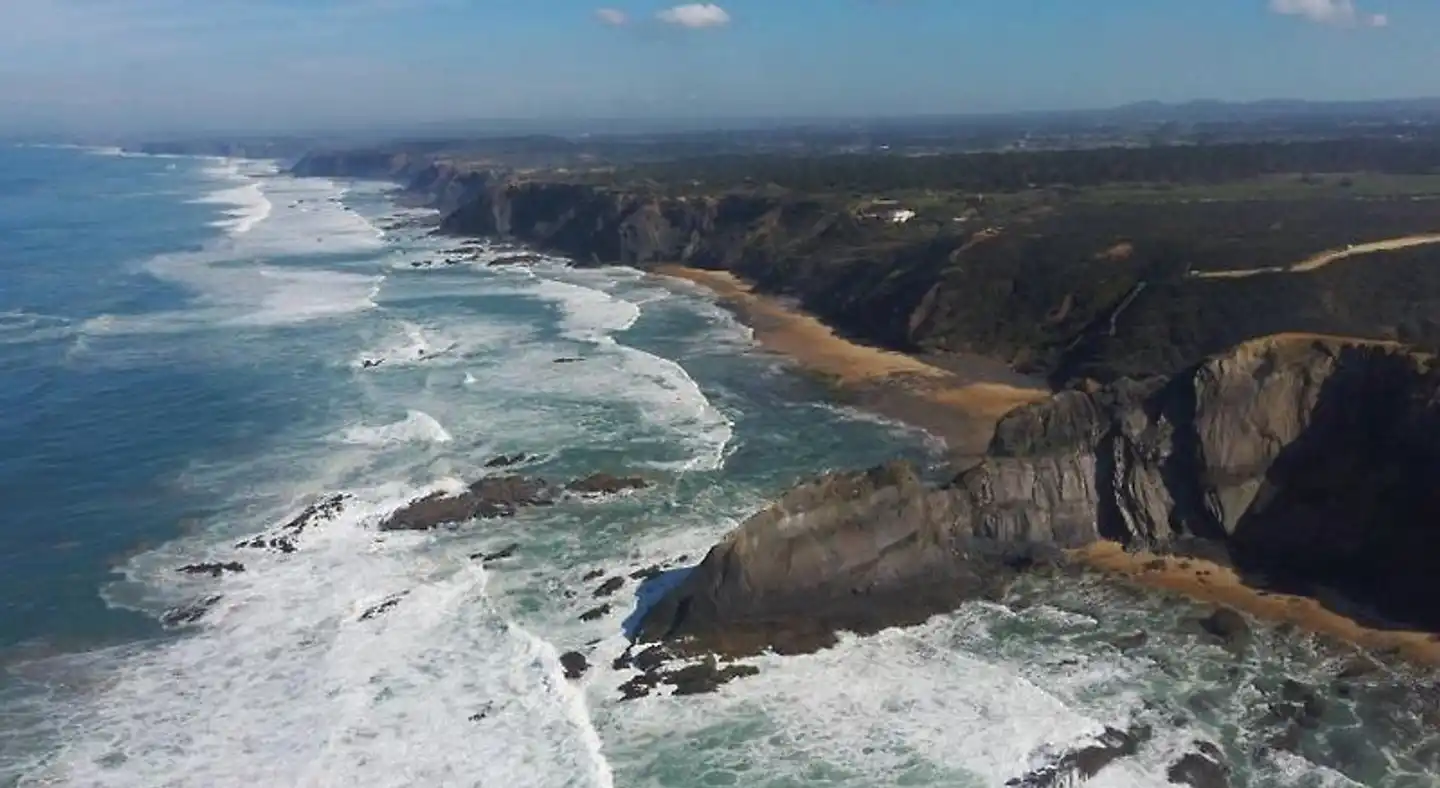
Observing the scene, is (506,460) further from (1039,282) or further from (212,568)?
(1039,282)

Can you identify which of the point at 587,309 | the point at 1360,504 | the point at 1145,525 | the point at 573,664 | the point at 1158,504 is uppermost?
the point at 1360,504

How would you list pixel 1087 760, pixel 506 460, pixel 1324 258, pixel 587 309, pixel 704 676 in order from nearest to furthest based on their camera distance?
1. pixel 1087 760
2. pixel 704 676
3. pixel 506 460
4. pixel 1324 258
5. pixel 587 309

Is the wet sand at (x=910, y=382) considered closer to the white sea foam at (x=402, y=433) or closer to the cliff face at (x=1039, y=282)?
the cliff face at (x=1039, y=282)

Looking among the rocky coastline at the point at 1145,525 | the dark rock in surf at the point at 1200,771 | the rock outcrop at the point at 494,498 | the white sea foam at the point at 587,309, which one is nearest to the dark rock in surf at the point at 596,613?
the rocky coastline at the point at 1145,525

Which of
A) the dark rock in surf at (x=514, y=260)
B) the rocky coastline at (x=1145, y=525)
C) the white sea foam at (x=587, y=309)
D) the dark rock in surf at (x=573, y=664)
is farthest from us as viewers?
the dark rock in surf at (x=514, y=260)

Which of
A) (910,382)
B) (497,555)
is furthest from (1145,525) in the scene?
(910,382)

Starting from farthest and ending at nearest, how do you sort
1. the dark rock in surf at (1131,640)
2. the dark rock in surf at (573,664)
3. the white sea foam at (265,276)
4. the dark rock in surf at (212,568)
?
the white sea foam at (265,276), the dark rock in surf at (212,568), the dark rock in surf at (1131,640), the dark rock in surf at (573,664)

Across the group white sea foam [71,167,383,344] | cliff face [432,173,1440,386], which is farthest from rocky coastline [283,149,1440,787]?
white sea foam [71,167,383,344]
